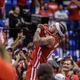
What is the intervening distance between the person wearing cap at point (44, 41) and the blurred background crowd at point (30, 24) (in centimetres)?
126

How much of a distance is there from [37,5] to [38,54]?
304 inches

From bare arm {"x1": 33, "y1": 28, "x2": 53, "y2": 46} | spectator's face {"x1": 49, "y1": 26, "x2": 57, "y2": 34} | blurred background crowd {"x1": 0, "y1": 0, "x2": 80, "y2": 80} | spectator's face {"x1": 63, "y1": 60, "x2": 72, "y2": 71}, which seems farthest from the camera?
blurred background crowd {"x1": 0, "y1": 0, "x2": 80, "y2": 80}

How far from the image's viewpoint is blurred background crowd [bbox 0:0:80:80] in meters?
9.93

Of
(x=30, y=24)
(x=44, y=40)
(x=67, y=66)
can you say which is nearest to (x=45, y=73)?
(x=44, y=40)

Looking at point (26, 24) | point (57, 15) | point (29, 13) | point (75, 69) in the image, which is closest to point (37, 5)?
point (57, 15)

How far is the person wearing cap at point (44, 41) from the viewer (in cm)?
718

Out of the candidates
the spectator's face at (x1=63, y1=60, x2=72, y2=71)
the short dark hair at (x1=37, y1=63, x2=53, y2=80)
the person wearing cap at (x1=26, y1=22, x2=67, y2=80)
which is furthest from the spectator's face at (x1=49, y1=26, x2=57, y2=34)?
the short dark hair at (x1=37, y1=63, x2=53, y2=80)

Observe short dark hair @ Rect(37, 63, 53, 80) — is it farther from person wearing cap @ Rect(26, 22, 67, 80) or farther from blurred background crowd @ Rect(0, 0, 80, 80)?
blurred background crowd @ Rect(0, 0, 80, 80)

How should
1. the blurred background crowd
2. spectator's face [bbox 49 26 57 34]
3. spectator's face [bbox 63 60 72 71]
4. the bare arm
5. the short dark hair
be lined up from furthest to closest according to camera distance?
the blurred background crowd, spectator's face [bbox 63 60 72 71], spectator's face [bbox 49 26 57 34], the bare arm, the short dark hair

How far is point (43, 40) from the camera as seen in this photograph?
7117 millimetres

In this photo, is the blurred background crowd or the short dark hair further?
the blurred background crowd

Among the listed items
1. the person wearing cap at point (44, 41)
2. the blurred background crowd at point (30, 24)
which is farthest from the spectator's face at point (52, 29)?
the blurred background crowd at point (30, 24)

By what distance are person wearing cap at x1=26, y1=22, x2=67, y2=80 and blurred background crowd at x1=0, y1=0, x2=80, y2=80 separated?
126 cm

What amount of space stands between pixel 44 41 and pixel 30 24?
17.3 feet
